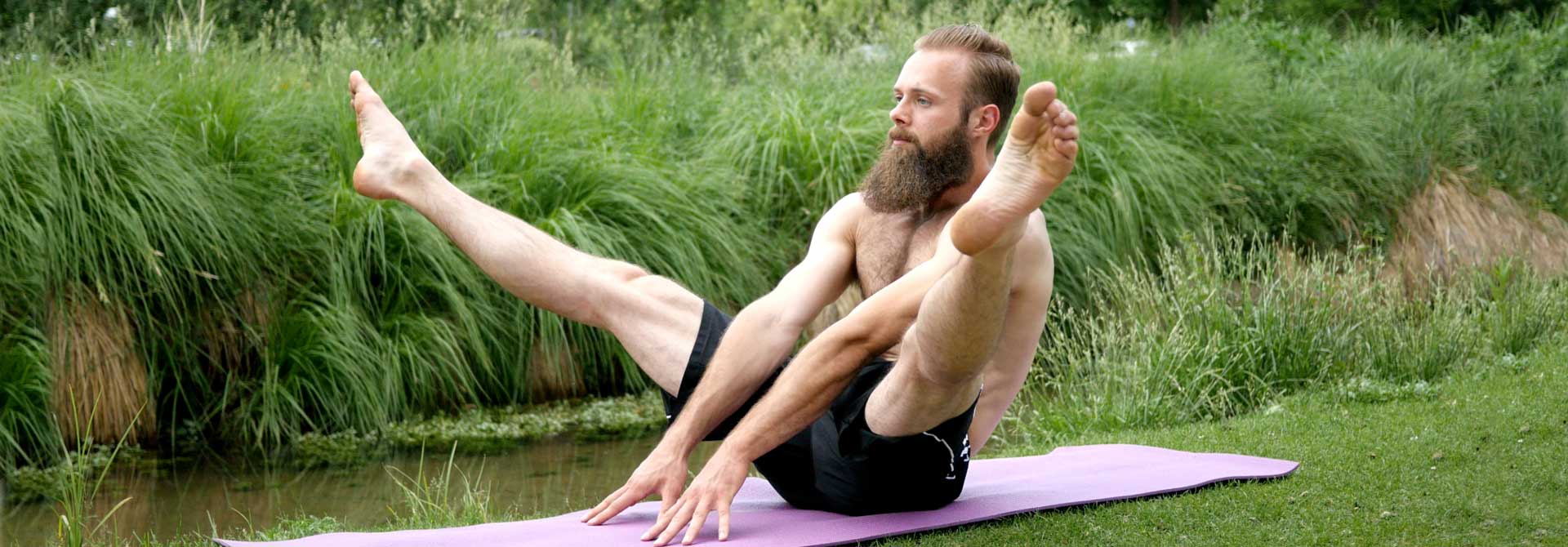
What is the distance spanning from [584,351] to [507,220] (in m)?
3.00

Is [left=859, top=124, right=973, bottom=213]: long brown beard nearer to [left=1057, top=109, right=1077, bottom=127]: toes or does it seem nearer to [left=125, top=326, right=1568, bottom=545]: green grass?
[left=125, top=326, right=1568, bottom=545]: green grass

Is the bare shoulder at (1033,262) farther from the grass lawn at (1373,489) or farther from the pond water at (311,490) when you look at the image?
the pond water at (311,490)

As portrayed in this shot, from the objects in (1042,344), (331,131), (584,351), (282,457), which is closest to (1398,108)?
(1042,344)

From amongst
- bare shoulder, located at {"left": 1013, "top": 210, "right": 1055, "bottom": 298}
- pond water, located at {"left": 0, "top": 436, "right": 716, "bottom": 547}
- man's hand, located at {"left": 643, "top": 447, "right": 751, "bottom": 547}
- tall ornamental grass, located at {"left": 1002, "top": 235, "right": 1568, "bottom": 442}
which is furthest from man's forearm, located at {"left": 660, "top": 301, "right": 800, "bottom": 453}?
tall ornamental grass, located at {"left": 1002, "top": 235, "right": 1568, "bottom": 442}

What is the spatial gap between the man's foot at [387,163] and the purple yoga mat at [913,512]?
0.82m

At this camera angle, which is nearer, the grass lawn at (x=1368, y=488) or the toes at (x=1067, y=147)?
the toes at (x=1067, y=147)

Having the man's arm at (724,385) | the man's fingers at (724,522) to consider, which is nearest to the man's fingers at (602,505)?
the man's arm at (724,385)

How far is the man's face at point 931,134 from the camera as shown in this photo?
3096 mm

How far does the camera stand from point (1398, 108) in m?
8.73

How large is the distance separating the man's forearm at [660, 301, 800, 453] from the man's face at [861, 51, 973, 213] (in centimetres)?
50

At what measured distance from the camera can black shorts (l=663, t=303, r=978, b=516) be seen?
2.71m

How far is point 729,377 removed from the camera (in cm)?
282

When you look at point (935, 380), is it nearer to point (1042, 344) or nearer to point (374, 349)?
point (374, 349)

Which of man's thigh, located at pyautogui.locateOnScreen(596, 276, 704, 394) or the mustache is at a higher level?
the mustache
